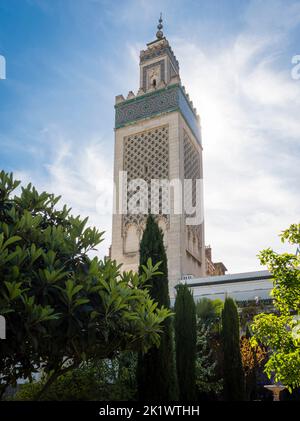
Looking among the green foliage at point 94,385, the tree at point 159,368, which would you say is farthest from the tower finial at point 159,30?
the green foliage at point 94,385

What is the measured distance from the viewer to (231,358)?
1289 cm

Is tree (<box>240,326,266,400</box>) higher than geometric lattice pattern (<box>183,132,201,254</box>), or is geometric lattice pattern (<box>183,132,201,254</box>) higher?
geometric lattice pattern (<box>183,132,201,254</box>)

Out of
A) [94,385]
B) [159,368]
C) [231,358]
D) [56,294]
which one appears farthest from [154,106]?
[56,294]

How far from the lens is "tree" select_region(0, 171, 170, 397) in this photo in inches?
174

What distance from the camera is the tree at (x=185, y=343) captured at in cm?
1086

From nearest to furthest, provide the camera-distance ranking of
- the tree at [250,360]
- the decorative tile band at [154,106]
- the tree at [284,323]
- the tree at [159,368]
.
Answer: the tree at [284,323], the tree at [159,368], the tree at [250,360], the decorative tile band at [154,106]

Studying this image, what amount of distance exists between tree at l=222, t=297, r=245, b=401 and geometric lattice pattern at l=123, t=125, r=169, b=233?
10.1 metres

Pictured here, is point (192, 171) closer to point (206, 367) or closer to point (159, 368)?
point (206, 367)

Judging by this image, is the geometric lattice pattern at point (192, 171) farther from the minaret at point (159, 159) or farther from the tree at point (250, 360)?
the tree at point (250, 360)

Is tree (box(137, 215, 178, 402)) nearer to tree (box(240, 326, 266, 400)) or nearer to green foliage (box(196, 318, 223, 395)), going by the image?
green foliage (box(196, 318, 223, 395))

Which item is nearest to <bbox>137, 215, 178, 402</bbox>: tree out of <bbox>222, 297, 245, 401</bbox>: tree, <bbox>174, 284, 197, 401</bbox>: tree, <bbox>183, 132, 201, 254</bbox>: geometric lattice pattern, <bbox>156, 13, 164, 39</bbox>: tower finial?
<bbox>174, 284, 197, 401</bbox>: tree

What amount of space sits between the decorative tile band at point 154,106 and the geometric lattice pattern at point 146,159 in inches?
43.2

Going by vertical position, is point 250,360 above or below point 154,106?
below

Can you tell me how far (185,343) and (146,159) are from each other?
47.7ft
